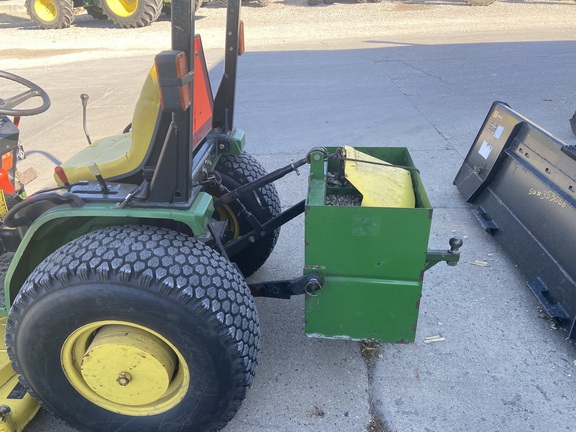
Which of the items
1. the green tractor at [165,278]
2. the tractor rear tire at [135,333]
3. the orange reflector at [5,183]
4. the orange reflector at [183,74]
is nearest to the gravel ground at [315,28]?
the orange reflector at [5,183]

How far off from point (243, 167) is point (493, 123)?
2136 millimetres

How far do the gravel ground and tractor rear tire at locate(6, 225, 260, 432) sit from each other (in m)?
9.67

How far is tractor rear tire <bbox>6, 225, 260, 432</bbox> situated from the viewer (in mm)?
1719

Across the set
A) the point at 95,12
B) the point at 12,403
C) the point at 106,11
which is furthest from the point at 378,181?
the point at 95,12

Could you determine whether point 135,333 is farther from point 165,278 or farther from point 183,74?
point 183,74

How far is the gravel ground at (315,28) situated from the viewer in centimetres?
1109

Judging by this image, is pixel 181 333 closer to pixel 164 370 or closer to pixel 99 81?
pixel 164 370

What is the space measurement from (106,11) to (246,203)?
12.7m

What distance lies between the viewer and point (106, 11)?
43.0ft

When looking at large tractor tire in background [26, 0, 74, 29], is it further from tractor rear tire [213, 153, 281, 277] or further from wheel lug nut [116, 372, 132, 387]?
wheel lug nut [116, 372, 132, 387]

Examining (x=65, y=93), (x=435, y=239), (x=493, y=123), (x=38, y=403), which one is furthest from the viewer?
(x=65, y=93)

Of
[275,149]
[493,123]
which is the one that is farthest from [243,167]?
[275,149]

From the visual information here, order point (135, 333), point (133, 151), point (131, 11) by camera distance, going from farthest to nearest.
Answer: point (131, 11), point (133, 151), point (135, 333)

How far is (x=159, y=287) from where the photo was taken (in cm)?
170
